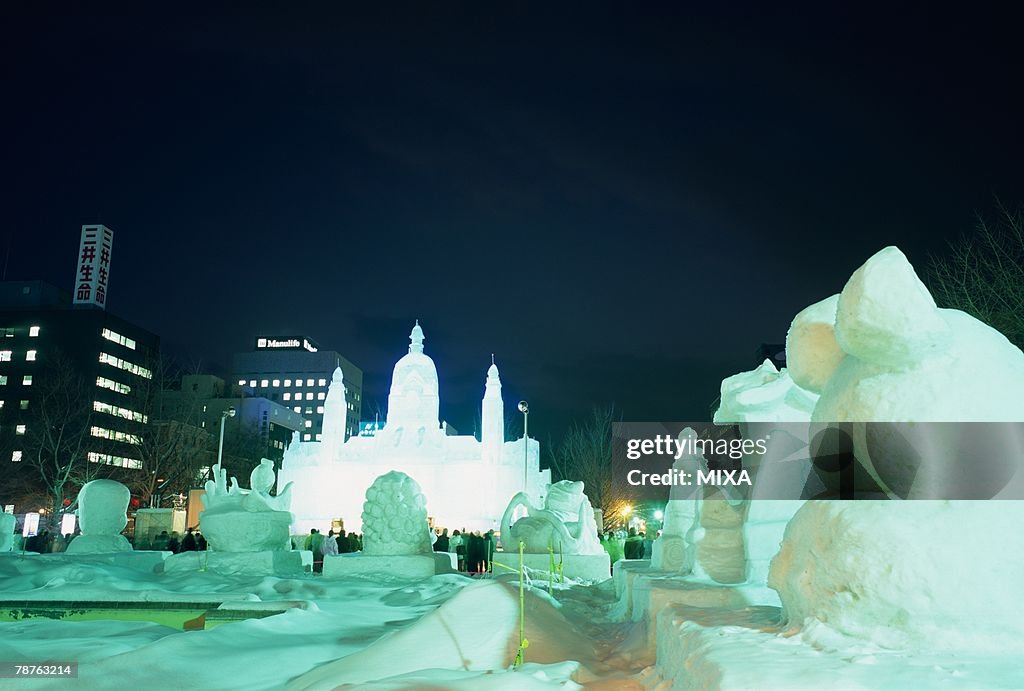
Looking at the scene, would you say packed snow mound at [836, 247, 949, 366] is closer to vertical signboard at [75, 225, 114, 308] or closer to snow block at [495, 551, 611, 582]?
snow block at [495, 551, 611, 582]

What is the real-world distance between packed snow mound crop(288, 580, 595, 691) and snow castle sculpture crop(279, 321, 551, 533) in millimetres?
35341

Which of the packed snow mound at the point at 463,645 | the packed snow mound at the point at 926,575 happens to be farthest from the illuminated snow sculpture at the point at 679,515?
the packed snow mound at the point at 926,575

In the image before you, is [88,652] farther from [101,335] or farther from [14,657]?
[101,335]

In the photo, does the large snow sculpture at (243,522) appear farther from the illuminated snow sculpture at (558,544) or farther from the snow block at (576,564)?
the snow block at (576,564)

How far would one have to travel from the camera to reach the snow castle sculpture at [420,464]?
4391 cm

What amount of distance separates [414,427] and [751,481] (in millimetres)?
41869

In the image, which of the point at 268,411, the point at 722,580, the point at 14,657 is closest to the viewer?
the point at 14,657

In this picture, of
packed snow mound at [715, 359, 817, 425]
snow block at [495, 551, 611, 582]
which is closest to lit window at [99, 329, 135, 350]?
snow block at [495, 551, 611, 582]

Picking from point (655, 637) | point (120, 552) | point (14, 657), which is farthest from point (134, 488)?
point (655, 637)

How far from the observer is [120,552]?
56.6 feet

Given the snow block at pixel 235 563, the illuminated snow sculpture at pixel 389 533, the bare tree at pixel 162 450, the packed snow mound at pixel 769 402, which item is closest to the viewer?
the packed snow mound at pixel 769 402

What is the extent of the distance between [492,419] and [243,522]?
31363 millimetres

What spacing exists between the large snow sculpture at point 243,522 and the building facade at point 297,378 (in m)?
83.3

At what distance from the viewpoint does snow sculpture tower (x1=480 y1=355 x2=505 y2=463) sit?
45.1m
